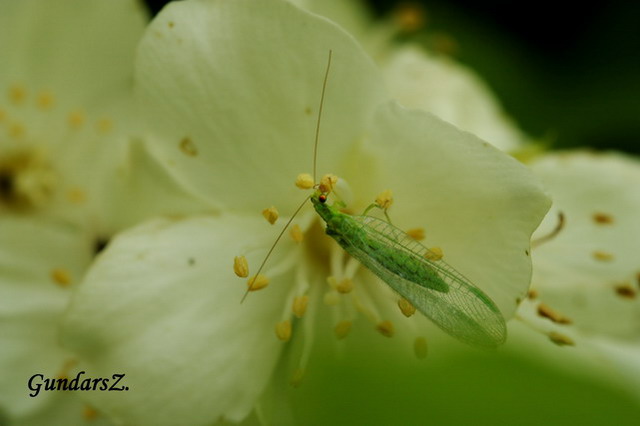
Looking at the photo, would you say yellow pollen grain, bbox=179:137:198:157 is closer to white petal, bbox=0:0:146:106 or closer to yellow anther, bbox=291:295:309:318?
yellow anther, bbox=291:295:309:318

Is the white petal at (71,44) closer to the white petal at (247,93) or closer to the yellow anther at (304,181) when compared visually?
the white petal at (247,93)

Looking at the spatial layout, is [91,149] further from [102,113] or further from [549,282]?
[549,282]

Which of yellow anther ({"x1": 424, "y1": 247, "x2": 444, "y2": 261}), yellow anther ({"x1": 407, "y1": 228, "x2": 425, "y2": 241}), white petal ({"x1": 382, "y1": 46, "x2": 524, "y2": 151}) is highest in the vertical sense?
white petal ({"x1": 382, "y1": 46, "x2": 524, "y2": 151})

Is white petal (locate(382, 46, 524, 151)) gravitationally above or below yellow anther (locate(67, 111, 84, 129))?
above

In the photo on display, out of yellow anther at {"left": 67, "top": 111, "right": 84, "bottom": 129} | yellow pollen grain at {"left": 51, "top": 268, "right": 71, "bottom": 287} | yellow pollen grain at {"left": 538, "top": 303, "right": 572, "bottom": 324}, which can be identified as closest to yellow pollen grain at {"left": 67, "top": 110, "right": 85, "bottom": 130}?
yellow anther at {"left": 67, "top": 111, "right": 84, "bottom": 129}

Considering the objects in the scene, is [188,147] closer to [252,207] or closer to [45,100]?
[252,207]

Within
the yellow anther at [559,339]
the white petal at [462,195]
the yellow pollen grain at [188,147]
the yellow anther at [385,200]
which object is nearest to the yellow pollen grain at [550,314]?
the yellow anther at [559,339]
